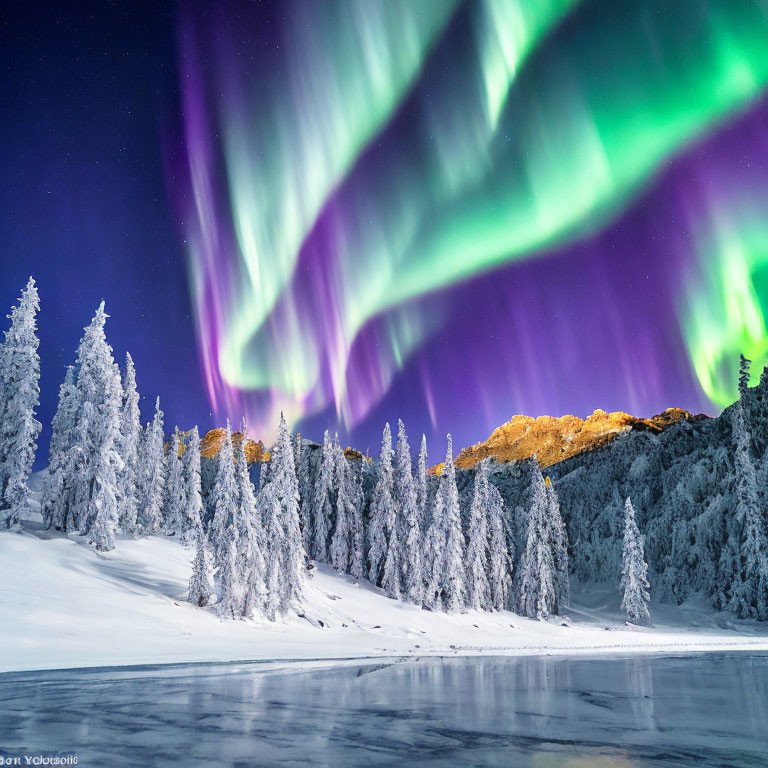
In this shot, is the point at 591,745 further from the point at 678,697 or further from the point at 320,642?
the point at 320,642

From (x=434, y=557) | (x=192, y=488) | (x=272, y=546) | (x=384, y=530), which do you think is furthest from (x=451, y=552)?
(x=192, y=488)

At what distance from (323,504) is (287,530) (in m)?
23.9

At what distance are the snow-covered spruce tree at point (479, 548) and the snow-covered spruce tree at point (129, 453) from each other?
107ft

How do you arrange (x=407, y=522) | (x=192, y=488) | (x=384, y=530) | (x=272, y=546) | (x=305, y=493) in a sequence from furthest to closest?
1. (x=305, y=493)
2. (x=192, y=488)
3. (x=384, y=530)
4. (x=407, y=522)
5. (x=272, y=546)

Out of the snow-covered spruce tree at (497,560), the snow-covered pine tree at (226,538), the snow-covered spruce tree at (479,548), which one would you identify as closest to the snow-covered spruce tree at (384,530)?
the snow-covered spruce tree at (479,548)

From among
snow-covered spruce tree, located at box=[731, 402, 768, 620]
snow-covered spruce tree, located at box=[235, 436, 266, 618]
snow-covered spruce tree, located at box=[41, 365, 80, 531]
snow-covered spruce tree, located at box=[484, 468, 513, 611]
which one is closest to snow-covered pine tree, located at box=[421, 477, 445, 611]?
snow-covered spruce tree, located at box=[484, 468, 513, 611]

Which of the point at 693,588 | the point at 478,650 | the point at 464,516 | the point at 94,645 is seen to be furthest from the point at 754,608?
the point at 94,645

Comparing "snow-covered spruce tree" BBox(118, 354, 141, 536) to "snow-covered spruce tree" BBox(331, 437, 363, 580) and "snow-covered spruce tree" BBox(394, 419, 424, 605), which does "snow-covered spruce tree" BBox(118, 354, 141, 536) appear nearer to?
"snow-covered spruce tree" BBox(331, 437, 363, 580)

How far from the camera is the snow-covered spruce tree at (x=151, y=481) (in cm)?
6506

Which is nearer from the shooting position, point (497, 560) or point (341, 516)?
point (341, 516)

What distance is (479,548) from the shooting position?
2564 inches

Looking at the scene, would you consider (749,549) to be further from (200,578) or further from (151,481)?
(151,481)

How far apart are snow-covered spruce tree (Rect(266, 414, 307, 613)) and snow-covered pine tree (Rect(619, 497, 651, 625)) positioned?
41277 mm

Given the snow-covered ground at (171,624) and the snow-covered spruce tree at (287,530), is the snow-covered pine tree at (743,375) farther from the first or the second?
the snow-covered spruce tree at (287,530)
